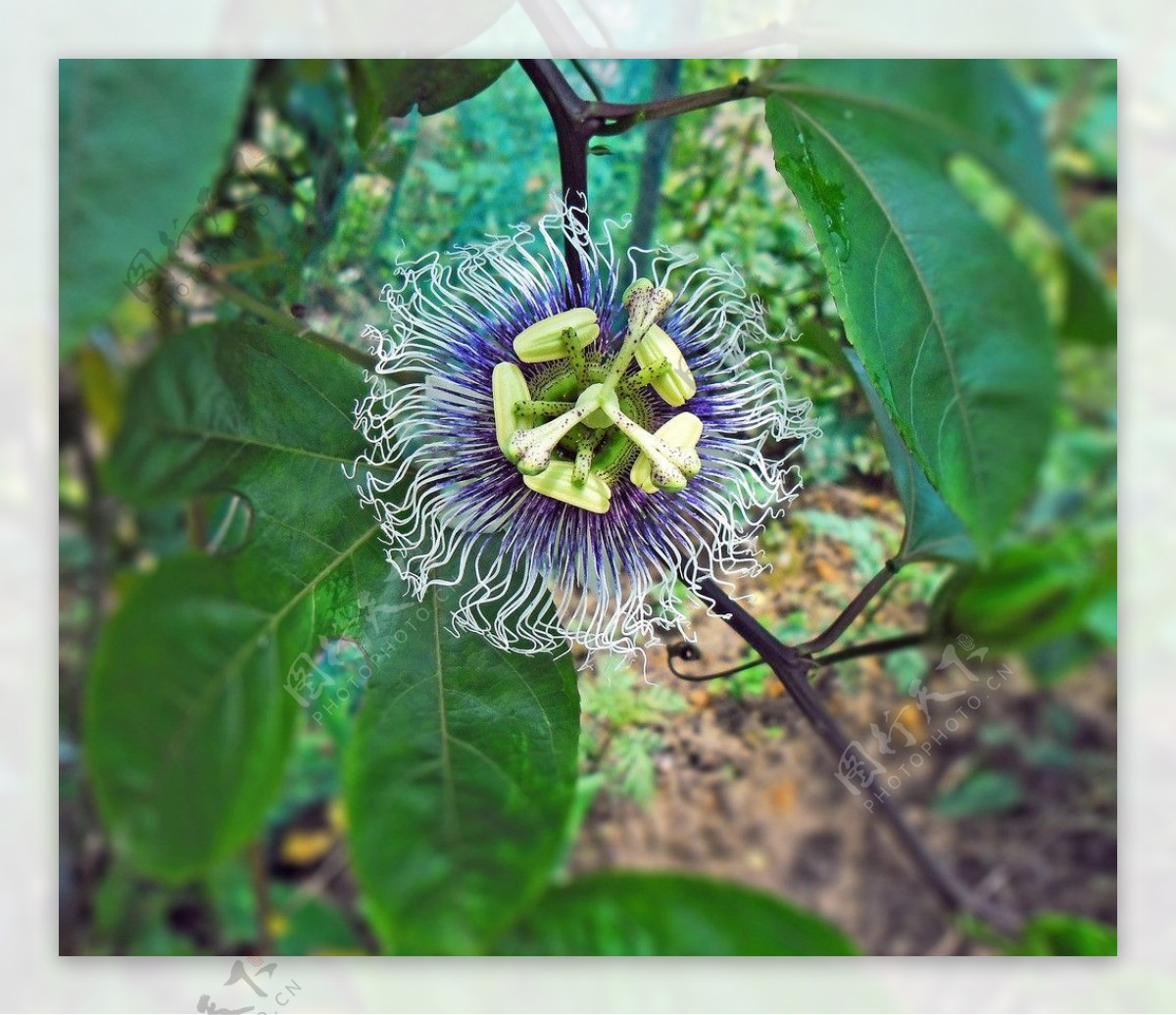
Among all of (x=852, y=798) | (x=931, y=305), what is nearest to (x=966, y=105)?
(x=931, y=305)

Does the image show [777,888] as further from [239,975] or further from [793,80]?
[793,80]

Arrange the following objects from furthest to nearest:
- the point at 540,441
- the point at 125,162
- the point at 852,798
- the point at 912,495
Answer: the point at 852,798 → the point at 912,495 → the point at 540,441 → the point at 125,162

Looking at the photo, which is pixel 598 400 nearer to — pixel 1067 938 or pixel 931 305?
pixel 931 305

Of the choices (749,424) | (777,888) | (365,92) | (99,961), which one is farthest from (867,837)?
(365,92)

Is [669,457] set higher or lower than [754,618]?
higher

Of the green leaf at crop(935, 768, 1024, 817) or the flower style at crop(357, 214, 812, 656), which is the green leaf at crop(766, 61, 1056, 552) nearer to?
the flower style at crop(357, 214, 812, 656)
